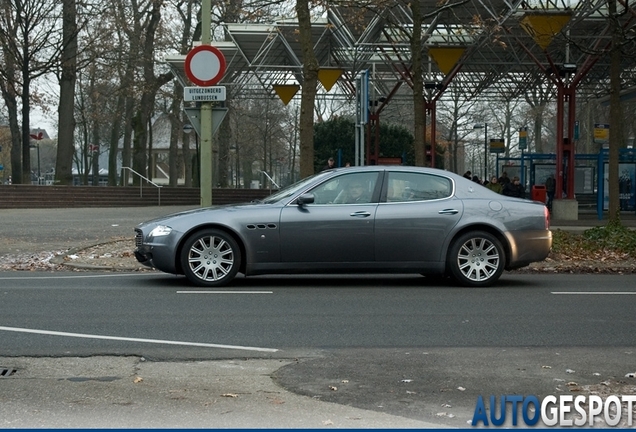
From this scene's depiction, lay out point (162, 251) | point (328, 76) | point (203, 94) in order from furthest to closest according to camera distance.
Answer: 1. point (328, 76)
2. point (203, 94)
3. point (162, 251)

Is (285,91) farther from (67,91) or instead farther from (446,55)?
(67,91)

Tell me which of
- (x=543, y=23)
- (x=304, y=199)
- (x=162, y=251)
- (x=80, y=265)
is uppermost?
(x=543, y=23)

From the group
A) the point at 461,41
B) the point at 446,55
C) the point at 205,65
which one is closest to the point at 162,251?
the point at 205,65

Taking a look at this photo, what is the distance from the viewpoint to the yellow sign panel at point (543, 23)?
2438 cm

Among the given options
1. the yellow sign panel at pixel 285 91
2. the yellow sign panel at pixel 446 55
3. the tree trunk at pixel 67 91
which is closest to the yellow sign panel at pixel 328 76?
the yellow sign panel at pixel 285 91

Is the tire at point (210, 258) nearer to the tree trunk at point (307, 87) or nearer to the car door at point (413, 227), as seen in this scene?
the car door at point (413, 227)

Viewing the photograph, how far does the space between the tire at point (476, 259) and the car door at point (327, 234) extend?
107 cm

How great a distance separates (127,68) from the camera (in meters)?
39.3

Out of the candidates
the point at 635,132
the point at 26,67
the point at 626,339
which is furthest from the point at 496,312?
the point at 635,132

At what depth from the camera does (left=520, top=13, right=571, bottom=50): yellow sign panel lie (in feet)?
80.0

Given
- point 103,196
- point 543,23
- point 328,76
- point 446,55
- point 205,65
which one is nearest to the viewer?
point 205,65

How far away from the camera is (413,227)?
12625mm

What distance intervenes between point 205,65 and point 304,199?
4009 millimetres

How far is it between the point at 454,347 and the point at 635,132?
51.4 meters
